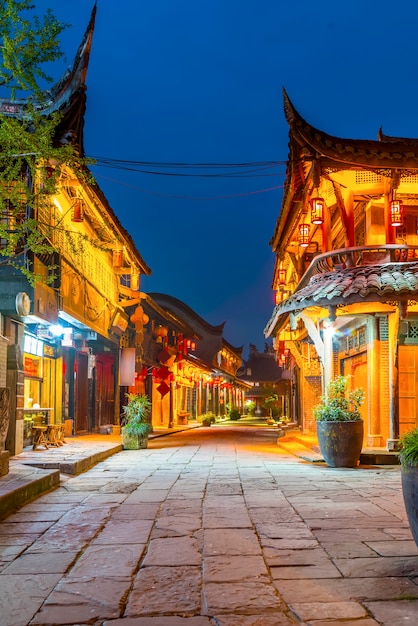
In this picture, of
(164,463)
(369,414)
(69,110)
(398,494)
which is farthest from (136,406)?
(398,494)

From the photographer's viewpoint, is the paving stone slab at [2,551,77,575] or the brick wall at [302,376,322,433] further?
the brick wall at [302,376,322,433]

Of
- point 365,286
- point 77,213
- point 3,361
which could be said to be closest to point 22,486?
point 3,361

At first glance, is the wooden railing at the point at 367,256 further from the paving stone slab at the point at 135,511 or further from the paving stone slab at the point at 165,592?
the paving stone slab at the point at 165,592

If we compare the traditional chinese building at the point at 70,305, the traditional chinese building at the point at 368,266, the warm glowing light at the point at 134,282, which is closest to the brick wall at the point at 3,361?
the traditional chinese building at the point at 70,305

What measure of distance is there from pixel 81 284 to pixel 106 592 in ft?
44.7

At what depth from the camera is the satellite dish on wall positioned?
39.6 feet

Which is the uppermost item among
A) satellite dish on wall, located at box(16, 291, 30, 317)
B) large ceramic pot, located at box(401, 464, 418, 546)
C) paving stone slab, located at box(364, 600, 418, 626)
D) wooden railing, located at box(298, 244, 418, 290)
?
wooden railing, located at box(298, 244, 418, 290)

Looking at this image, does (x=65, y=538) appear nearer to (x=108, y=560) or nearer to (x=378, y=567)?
(x=108, y=560)

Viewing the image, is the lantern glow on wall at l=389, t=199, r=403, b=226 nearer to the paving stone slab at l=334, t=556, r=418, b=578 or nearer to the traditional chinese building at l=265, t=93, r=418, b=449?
the traditional chinese building at l=265, t=93, r=418, b=449

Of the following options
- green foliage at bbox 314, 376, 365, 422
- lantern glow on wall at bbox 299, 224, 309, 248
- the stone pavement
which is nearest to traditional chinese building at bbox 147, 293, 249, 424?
lantern glow on wall at bbox 299, 224, 309, 248

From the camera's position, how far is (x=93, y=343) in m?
22.3

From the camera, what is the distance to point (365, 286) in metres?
11.3

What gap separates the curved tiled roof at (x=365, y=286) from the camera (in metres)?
11.2

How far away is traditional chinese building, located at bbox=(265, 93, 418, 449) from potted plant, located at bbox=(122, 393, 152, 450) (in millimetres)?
4842
